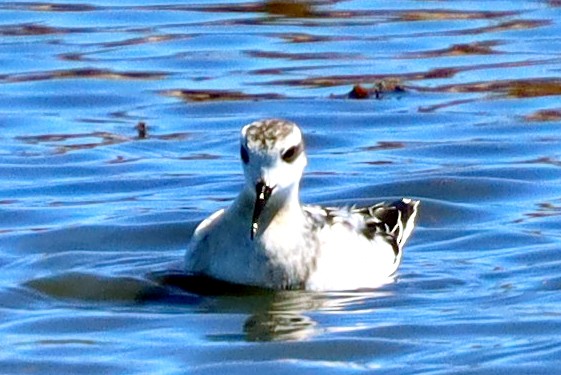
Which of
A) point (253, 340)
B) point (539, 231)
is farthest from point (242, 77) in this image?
point (253, 340)

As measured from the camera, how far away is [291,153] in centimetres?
1325

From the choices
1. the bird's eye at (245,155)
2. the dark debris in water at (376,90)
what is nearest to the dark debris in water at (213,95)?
the dark debris in water at (376,90)

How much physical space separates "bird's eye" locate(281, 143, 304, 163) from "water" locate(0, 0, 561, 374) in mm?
923

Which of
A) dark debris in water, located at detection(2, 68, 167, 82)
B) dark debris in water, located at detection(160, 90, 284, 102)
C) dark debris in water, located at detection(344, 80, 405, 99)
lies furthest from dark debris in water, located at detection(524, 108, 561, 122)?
dark debris in water, located at detection(2, 68, 167, 82)

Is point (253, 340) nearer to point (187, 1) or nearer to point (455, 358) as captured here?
point (455, 358)

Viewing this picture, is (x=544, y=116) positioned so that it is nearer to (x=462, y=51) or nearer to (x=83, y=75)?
(x=462, y=51)

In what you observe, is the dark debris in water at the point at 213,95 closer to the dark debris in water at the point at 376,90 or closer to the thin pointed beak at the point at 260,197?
the dark debris in water at the point at 376,90

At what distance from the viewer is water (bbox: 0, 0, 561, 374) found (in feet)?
39.9

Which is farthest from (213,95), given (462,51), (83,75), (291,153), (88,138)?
(291,153)

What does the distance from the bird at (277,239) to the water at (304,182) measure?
17 centimetres

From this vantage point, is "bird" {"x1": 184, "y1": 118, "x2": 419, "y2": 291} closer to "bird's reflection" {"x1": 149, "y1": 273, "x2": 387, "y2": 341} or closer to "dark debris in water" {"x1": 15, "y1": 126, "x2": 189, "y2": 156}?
"bird's reflection" {"x1": 149, "y1": 273, "x2": 387, "y2": 341}

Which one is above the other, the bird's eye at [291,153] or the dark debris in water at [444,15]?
the bird's eye at [291,153]

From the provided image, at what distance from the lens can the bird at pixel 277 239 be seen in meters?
13.1

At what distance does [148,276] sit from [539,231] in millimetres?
2950
